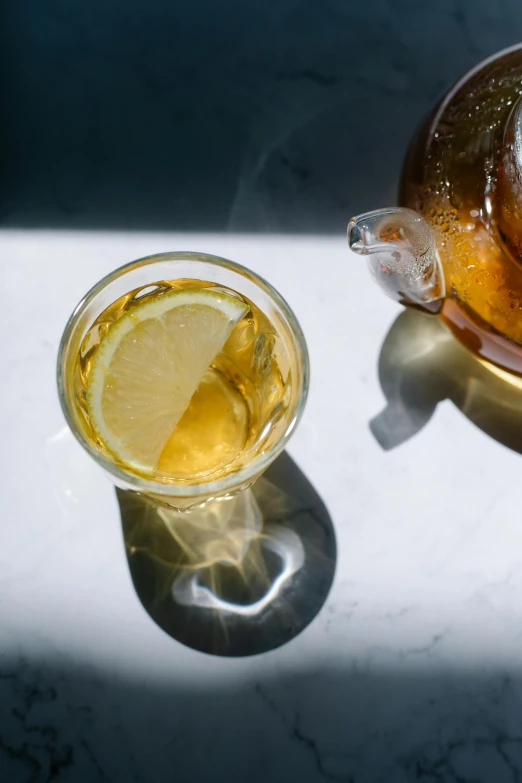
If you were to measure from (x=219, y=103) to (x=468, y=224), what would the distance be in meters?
0.44

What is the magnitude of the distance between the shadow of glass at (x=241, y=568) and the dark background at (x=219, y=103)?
0.39 m

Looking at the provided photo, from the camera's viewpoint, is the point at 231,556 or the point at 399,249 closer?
the point at 399,249

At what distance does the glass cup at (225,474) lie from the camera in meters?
0.90

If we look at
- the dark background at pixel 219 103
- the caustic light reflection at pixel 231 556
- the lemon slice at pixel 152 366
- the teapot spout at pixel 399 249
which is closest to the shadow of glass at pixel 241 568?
the caustic light reflection at pixel 231 556

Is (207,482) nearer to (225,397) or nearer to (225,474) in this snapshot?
(225,474)

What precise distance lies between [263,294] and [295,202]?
0.27 meters

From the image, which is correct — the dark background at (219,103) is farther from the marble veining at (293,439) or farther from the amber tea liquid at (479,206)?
the amber tea liquid at (479,206)

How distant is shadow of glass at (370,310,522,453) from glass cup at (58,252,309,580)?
0.69 ft

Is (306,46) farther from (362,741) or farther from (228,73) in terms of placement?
(362,741)

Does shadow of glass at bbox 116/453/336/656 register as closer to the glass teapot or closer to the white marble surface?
the white marble surface

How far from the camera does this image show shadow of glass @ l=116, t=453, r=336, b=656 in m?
1.05

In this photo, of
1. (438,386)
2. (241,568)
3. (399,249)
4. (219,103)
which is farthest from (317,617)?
(219,103)

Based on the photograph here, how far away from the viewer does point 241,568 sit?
1073 mm

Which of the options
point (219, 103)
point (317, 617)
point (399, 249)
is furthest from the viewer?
point (219, 103)
